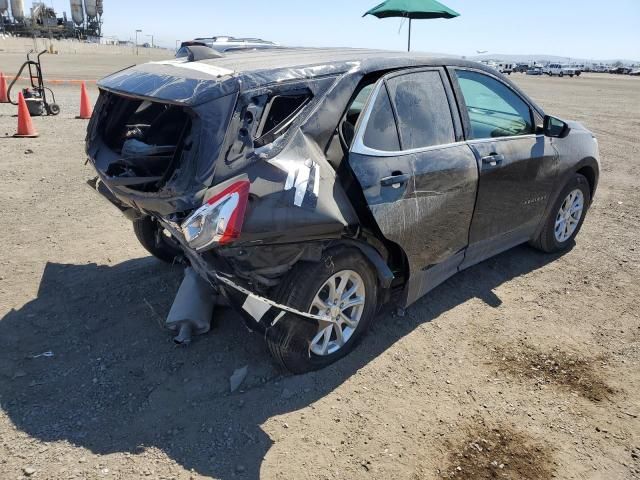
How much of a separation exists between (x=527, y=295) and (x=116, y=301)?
333 centimetres

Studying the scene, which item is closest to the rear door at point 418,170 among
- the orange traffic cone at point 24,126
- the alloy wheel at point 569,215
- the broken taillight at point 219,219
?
the broken taillight at point 219,219

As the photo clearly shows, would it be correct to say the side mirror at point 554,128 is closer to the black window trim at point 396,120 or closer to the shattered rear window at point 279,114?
the black window trim at point 396,120

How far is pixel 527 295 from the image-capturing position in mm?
4348

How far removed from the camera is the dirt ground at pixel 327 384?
262 cm

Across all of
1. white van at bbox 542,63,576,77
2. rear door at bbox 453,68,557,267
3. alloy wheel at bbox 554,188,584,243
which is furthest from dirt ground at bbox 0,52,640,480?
white van at bbox 542,63,576,77

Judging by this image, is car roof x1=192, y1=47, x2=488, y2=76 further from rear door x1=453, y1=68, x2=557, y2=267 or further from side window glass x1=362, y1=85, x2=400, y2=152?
rear door x1=453, y1=68, x2=557, y2=267

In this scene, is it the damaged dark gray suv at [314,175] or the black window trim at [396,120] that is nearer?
the damaged dark gray suv at [314,175]

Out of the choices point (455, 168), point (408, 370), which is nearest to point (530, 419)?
point (408, 370)

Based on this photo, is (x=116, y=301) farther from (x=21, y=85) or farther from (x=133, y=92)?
(x=21, y=85)

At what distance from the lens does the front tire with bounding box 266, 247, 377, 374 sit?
2.89 m

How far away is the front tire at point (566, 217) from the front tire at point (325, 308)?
237 cm

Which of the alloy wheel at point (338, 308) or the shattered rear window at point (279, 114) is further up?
the shattered rear window at point (279, 114)

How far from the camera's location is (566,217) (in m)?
5.02

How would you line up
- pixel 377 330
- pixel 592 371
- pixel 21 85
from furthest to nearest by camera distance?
pixel 21 85
pixel 377 330
pixel 592 371
